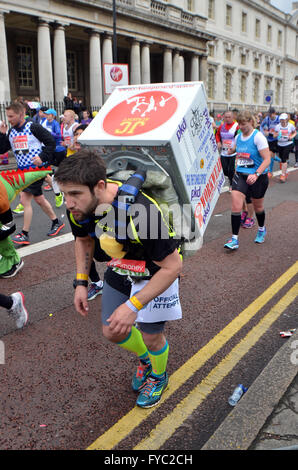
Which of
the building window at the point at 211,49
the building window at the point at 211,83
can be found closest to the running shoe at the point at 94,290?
the building window at the point at 211,83

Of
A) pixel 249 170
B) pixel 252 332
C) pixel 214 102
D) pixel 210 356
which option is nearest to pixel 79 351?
pixel 210 356

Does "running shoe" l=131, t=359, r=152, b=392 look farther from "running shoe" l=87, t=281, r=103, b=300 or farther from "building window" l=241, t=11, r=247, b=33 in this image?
"building window" l=241, t=11, r=247, b=33

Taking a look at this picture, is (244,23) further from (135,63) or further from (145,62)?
(135,63)

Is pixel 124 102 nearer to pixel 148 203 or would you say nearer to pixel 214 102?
pixel 148 203

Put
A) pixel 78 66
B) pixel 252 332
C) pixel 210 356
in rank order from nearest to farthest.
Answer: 1. pixel 210 356
2. pixel 252 332
3. pixel 78 66

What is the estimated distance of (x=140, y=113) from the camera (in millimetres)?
2596

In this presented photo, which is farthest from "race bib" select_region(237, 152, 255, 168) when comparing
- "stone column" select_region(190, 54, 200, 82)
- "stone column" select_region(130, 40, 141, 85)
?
"stone column" select_region(190, 54, 200, 82)

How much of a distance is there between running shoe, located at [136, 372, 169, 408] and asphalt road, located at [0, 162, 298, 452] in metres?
0.05

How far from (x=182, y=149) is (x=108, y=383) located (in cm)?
175

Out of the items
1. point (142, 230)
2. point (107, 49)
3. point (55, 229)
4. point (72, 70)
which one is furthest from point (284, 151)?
point (72, 70)

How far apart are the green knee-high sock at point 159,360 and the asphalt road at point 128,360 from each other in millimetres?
212

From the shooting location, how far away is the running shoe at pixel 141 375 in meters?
2.94

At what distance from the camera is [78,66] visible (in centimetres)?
3453

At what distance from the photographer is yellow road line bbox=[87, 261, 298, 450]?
2.51m
